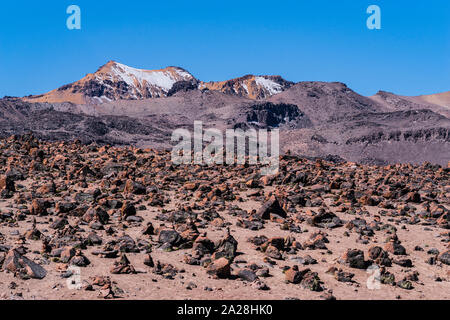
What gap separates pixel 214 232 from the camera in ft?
56.2

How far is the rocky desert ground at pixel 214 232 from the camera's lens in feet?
39.3

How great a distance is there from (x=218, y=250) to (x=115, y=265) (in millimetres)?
3332

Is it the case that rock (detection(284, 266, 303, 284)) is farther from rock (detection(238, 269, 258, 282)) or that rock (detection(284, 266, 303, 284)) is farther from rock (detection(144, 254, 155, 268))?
rock (detection(144, 254, 155, 268))

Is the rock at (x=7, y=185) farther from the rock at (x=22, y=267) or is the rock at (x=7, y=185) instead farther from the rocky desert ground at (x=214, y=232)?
the rock at (x=22, y=267)

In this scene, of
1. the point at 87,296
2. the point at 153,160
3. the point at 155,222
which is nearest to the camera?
the point at 87,296

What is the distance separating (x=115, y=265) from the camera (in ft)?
41.6

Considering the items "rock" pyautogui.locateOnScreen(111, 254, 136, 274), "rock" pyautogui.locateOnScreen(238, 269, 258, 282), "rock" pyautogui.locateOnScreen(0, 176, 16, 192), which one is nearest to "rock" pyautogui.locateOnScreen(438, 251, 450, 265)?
"rock" pyautogui.locateOnScreen(238, 269, 258, 282)

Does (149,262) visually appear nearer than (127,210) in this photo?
Yes

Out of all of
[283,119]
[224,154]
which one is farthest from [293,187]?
[283,119]

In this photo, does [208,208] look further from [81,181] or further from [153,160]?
[153,160]

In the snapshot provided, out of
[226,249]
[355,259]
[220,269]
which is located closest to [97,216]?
[226,249]

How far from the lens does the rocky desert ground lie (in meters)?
12.0

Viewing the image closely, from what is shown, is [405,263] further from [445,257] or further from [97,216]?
[97,216]

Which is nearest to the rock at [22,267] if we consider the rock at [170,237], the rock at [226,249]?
the rock at [170,237]
